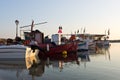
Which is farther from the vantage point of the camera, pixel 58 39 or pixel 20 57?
pixel 58 39

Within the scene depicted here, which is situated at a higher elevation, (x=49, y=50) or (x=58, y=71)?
(x=49, y=50)

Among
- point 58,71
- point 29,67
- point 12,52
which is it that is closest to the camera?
point 58,71

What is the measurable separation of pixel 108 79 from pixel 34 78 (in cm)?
425

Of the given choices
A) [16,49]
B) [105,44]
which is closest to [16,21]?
[16,49]

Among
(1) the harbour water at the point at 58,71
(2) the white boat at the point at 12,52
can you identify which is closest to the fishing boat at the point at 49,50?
(2) the white boat at the point at 12,52

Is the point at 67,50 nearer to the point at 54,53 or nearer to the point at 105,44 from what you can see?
the point at 54,53

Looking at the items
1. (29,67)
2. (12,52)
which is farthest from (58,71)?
(12,52)

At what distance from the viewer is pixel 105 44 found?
4013 inches

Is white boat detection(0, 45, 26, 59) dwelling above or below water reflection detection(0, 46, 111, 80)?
above

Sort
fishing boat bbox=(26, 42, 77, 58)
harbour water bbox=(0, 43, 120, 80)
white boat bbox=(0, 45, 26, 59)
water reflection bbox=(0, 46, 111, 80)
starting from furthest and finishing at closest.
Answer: fishing boat bbox=(26, 42, 77, 58)
white boat bbox=(0, 45, 26, 59)
water reflection bbox=(0, 46, 111, 80)
harbour water bbox=(0, 43, 120, 80)

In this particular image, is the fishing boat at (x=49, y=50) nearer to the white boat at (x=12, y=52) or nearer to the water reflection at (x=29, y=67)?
the water reflection at (x=29, y=67)

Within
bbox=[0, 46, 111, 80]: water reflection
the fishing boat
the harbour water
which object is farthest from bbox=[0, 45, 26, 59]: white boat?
the fishing boat

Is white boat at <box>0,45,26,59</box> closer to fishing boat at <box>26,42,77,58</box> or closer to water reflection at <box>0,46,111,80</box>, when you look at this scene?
water reflection at <box>0,46,111,80</box>

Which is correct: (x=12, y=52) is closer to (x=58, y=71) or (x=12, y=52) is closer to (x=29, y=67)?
(x=29, y=67)
